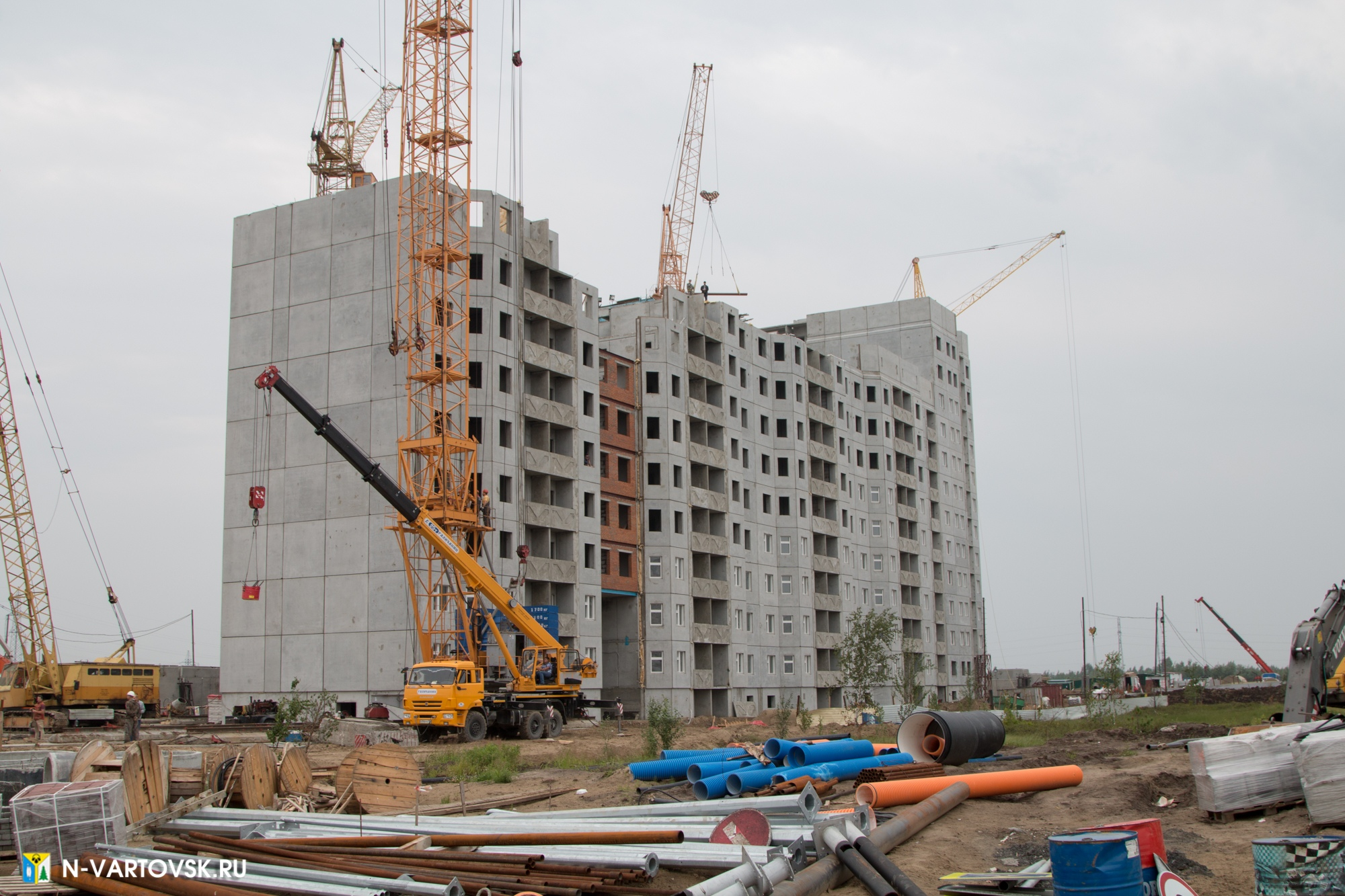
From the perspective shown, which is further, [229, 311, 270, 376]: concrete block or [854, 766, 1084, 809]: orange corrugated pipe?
[229, 311, 270, 376]: concrete block

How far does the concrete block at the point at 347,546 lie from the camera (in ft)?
185

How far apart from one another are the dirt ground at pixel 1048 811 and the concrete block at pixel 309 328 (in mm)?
34047

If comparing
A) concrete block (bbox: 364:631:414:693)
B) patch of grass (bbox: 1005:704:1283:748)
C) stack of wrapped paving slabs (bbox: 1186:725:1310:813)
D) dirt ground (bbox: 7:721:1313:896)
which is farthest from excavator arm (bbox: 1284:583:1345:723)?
concrete block (bbox: 364:631:414:693)

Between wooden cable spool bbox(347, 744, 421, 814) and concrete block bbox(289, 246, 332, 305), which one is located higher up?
concrete block bbox(289, 246, 332, 305)

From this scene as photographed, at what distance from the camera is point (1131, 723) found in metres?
37.4

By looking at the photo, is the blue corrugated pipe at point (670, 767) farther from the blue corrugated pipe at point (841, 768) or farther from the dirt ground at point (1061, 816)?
the blue corrugated pipe at point (841, 768)

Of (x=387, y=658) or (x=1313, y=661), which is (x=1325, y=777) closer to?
(x=1313, y=661)

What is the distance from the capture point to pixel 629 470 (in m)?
71.9

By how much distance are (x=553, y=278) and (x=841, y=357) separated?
46.4 meters

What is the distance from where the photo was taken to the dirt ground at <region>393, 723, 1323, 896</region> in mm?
13367

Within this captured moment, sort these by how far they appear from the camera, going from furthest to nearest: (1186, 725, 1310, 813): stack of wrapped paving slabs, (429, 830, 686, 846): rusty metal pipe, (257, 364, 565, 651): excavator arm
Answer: (257, 364, 565, 651): excavator arm < (1186, 725, 1310, 813): stack of wrapped paving slabs < (429, 830, 686, 846): rusty metal pipe

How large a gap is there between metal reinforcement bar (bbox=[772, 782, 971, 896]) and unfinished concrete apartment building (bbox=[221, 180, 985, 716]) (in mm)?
31937

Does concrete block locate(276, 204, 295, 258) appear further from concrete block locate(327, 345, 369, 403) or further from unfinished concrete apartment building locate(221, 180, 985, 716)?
concrete block locate(327, 345, 369, 403)

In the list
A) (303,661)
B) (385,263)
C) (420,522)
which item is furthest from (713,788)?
(385,263)
